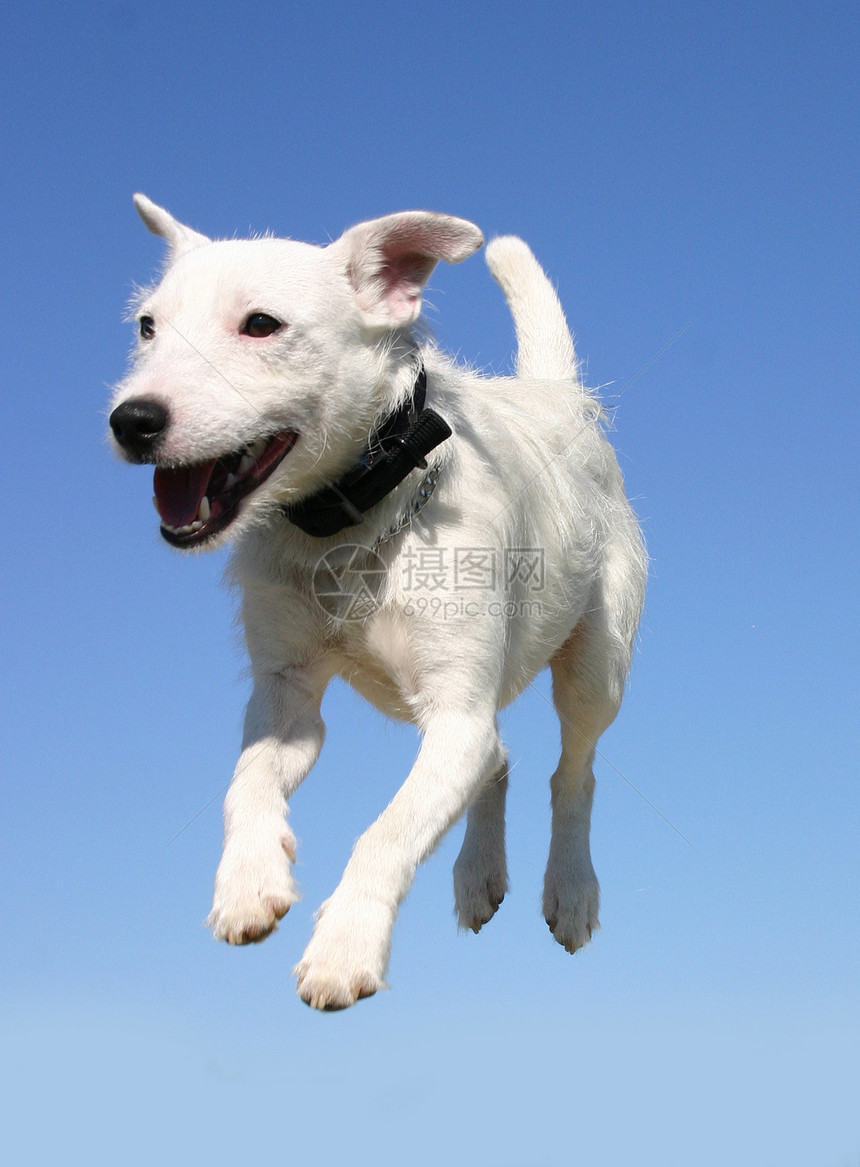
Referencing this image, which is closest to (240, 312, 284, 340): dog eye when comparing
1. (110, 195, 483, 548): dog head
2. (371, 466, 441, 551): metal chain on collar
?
(110, 195, 483, 548): dog head

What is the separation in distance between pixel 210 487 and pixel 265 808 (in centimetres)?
136

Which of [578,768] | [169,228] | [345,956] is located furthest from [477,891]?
[169,228]

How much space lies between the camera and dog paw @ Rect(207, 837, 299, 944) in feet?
14.4

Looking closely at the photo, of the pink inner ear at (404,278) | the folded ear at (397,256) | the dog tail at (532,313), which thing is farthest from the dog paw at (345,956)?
the dog tail at (532,313)

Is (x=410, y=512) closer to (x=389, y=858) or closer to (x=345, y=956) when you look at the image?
(x=389, y=858)

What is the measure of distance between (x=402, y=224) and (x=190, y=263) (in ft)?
3.17

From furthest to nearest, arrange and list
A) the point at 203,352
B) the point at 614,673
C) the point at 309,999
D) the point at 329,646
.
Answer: the point at 614,673 → the point at 329,646 → the point at 203,352 → the point at 309,999

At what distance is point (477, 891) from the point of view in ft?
24.1

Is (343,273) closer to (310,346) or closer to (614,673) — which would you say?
(310,346)

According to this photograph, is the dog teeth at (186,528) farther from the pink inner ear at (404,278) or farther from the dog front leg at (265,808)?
the pink inner ear at (404,278)

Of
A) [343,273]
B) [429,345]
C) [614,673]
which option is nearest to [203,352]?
[343,273]

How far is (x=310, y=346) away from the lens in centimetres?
500

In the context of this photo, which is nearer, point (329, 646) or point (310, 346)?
point (310, 346)

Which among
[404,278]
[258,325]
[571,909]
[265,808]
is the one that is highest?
[404,278]
